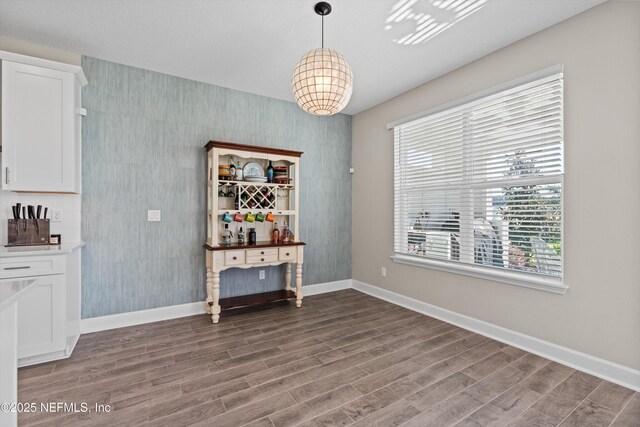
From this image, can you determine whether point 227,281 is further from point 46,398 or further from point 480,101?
point 480,101

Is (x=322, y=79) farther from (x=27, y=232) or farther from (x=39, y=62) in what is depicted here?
(x=27, y=232)

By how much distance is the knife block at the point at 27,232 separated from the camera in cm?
252

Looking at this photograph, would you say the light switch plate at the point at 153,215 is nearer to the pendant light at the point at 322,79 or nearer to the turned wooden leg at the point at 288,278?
the turned wooden leg at the point at 288,278

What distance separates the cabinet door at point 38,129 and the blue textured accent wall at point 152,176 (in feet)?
1.32

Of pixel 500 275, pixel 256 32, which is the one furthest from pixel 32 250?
pixel 500 275

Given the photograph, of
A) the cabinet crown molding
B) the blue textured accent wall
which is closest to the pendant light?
the blue textured accent wall

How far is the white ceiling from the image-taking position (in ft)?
7.61

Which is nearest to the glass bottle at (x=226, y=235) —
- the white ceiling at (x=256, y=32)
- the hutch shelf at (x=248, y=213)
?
the hutch shelf at (x=248, y=213)

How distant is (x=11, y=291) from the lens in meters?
1.07

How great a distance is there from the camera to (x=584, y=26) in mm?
2365

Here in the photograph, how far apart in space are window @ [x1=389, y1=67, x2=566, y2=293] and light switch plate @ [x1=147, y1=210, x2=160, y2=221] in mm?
2930

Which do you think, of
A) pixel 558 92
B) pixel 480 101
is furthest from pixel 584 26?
pixel 480 101

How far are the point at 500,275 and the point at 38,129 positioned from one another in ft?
14.0

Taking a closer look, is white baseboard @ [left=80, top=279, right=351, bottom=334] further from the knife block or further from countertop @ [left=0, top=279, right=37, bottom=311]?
countertop @ [left=0, top=279, right=37, bottom=311]
